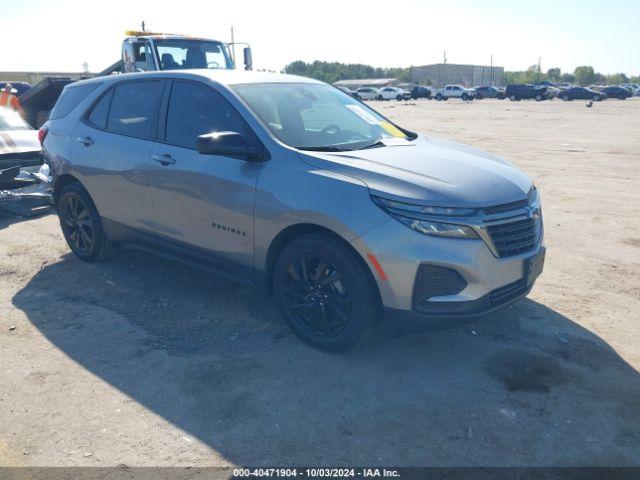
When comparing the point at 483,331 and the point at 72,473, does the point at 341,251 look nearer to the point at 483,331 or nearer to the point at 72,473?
the point at 483,331

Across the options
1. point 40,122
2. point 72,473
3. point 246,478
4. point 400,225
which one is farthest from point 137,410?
point 40,122

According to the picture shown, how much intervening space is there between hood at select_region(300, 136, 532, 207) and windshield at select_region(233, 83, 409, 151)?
27 cm

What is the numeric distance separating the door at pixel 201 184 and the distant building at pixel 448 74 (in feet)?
386

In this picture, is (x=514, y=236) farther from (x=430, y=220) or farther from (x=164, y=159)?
(x=164, y=159)

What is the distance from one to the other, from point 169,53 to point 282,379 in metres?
10.0

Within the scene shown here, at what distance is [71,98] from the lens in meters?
5.87

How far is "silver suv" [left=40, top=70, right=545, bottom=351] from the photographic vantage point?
348 cm

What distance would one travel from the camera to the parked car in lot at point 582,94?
55.2 metres

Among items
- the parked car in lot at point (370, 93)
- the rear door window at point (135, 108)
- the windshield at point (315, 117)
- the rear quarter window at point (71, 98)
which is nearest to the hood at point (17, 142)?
the rear quarter window at point (71, 98)

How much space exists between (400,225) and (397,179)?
1.07 ft

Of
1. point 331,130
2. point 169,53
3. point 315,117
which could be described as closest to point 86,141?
point 315,117

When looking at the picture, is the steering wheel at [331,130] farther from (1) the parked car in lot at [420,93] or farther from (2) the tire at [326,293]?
(1) the parked car in lot at [420,93]

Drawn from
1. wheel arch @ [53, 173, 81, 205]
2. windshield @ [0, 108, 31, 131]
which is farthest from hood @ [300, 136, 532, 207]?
windshield @ [0, 108, 31, 131]

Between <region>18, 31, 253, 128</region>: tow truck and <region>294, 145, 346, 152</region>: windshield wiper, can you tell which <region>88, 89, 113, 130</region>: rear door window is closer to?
<region>294, 145, 346, 152</region>: windshield wiper
